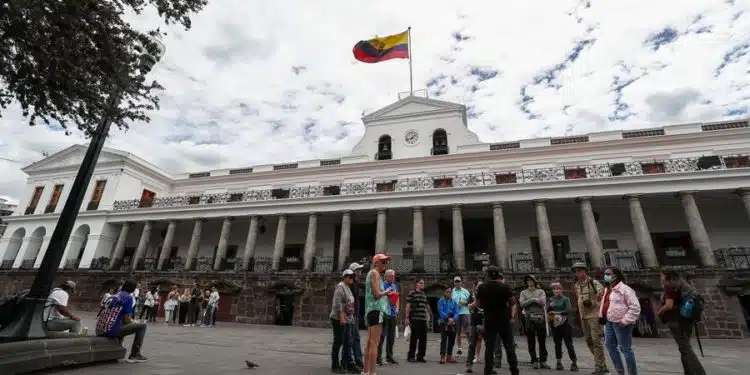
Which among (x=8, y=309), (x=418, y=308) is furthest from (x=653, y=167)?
(x=8, y=309)

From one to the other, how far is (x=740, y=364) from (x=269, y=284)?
700 inches

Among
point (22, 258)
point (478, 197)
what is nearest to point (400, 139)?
point (478, 197)

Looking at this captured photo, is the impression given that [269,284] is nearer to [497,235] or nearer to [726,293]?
[497,235]

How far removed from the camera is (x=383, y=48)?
80.0 feet

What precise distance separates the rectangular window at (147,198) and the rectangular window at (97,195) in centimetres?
258

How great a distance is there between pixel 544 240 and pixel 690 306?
40.5 feet

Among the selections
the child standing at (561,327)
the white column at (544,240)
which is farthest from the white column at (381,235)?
the child standing at (561,327)

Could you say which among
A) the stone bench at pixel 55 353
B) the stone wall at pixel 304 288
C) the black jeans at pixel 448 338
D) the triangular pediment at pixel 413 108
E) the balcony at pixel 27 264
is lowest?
the stone bench at pixel 55 353

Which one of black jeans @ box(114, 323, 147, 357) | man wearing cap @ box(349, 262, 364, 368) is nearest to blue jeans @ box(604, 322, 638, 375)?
man wearing cap @ box(349, 262, 364, 368)

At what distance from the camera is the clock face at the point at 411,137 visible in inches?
998

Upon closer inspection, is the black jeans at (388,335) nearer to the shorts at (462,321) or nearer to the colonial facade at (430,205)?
the shorts at (462,321)

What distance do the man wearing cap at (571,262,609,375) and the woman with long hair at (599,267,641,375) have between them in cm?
28

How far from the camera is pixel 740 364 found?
771 cm

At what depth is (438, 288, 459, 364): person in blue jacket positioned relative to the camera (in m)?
7.18
